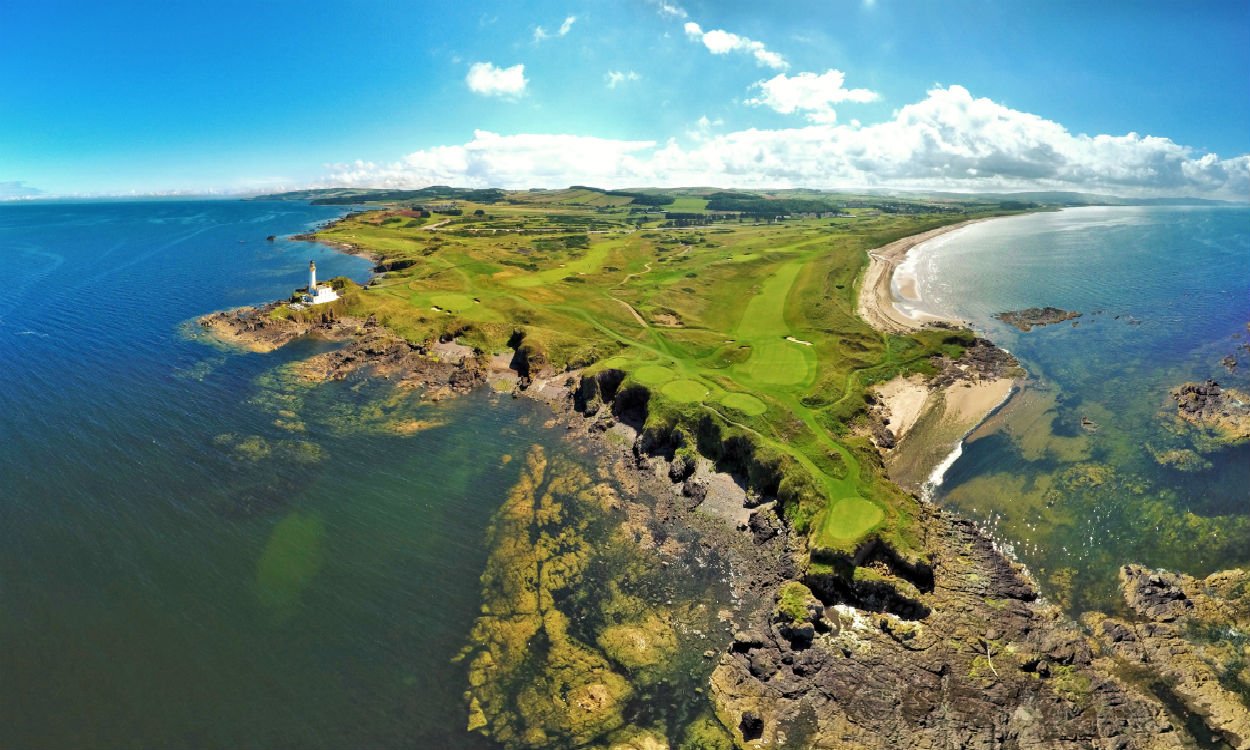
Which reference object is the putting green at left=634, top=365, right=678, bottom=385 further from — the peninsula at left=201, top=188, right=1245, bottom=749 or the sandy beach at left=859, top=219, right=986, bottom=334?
the sandy beach at left=859, top=219, right=986, bottom=334

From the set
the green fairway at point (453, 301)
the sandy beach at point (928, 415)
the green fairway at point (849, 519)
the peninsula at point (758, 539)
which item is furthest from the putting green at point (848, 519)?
the green fairway at point (453, 301)

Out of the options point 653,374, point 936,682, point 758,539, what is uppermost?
point 653,374

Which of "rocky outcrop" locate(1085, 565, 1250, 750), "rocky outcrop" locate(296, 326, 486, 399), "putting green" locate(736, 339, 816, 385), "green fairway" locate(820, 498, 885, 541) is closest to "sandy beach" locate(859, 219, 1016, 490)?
"putting green" locate(736, 339, 816, 385)

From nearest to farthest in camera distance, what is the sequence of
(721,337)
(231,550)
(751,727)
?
(751,727) < (231,550) < (721,337)

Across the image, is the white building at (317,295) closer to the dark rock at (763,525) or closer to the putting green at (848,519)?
the dark rock at (763,525)

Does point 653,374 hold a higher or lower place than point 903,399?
higher

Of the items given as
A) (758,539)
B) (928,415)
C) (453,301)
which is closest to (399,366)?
(453,301)

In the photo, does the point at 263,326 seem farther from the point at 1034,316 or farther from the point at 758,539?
the point at 1034,316
